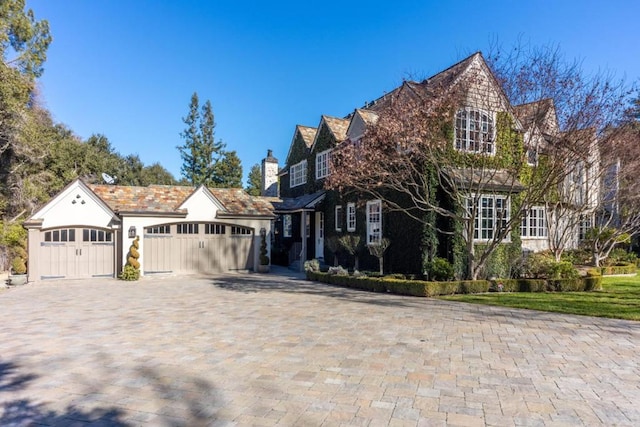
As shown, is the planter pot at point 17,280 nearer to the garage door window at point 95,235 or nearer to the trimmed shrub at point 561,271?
the garage door window at point 95,235

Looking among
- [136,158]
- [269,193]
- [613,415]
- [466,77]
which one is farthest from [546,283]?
Answer: [136,158]

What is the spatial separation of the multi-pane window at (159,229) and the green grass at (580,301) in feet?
44.0

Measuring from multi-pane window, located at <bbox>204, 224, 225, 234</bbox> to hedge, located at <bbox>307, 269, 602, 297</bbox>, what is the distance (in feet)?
29.9

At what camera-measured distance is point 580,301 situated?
11.3m

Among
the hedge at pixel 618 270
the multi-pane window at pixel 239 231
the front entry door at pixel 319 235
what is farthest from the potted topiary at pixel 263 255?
the hedge at pixel 618 270

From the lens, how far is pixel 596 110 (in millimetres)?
11820

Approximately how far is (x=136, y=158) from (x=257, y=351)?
52212 mm

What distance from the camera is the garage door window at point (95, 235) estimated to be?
1773 centimetres

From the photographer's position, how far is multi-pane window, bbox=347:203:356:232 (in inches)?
751

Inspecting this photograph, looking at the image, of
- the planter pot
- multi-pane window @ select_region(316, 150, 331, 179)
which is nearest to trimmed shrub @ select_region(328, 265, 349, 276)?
multi-pane window @ select_region(316, 150, 331, 179)

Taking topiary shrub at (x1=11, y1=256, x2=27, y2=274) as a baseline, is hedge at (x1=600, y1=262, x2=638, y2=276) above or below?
below

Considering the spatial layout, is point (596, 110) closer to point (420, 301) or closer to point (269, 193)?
point (420, 301)

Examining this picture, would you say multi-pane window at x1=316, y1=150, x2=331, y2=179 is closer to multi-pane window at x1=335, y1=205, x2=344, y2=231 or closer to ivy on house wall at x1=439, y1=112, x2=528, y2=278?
multi-pane window at x1=335, y1=205, x2=344, y2=231

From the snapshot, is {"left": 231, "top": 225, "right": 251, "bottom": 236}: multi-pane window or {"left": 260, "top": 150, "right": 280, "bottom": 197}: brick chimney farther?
{"left": 260, "top": 150, "right": 280, "bottom": 197}: brick chimney
